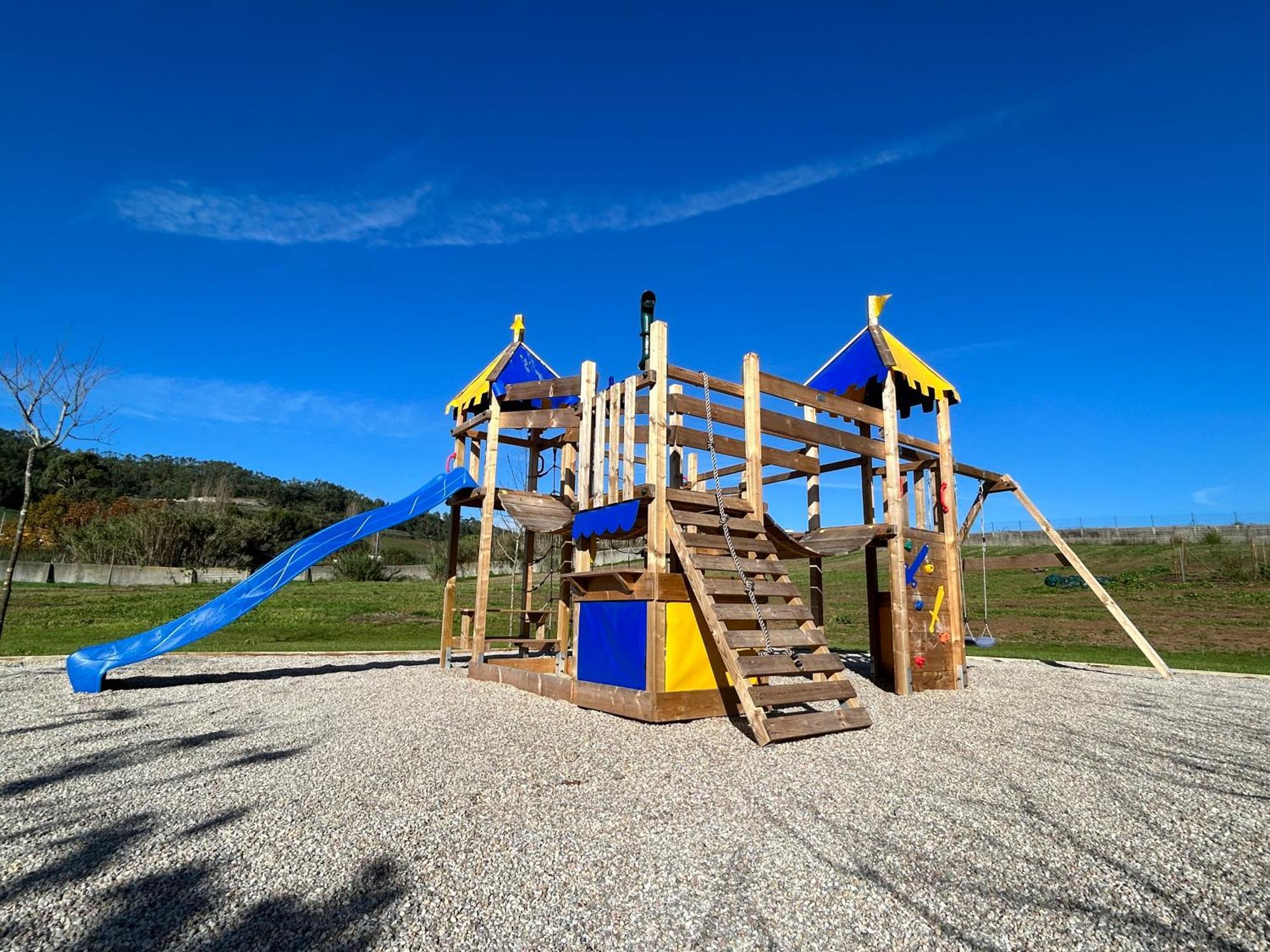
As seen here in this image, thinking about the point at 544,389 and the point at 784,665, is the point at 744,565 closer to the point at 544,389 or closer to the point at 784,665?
the point at 784,665

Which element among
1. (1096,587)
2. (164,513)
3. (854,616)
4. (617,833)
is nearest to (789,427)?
(617,833)

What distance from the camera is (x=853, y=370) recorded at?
1056cm

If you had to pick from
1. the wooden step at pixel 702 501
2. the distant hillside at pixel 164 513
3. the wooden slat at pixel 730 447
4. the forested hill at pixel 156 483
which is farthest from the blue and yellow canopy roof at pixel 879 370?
the forested hill at pixel 156 483

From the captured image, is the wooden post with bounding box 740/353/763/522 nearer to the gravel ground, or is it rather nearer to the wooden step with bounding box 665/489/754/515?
the wooden step with bounding box 665/489/754/515

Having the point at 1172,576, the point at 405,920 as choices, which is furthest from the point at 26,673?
the point at 1172,576

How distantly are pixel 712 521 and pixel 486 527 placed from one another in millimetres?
4486

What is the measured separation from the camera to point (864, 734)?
6.57 meters

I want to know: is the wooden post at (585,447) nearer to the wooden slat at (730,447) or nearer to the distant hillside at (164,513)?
the wooden slat at (730,447)

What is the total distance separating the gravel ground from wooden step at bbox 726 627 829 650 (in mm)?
953

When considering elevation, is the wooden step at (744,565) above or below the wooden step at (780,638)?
above

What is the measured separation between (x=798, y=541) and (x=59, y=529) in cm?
6565

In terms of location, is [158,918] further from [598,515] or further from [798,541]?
[798,541]

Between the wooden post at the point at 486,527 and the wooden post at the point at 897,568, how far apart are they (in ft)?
19.4

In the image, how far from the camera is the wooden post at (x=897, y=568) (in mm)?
9266
